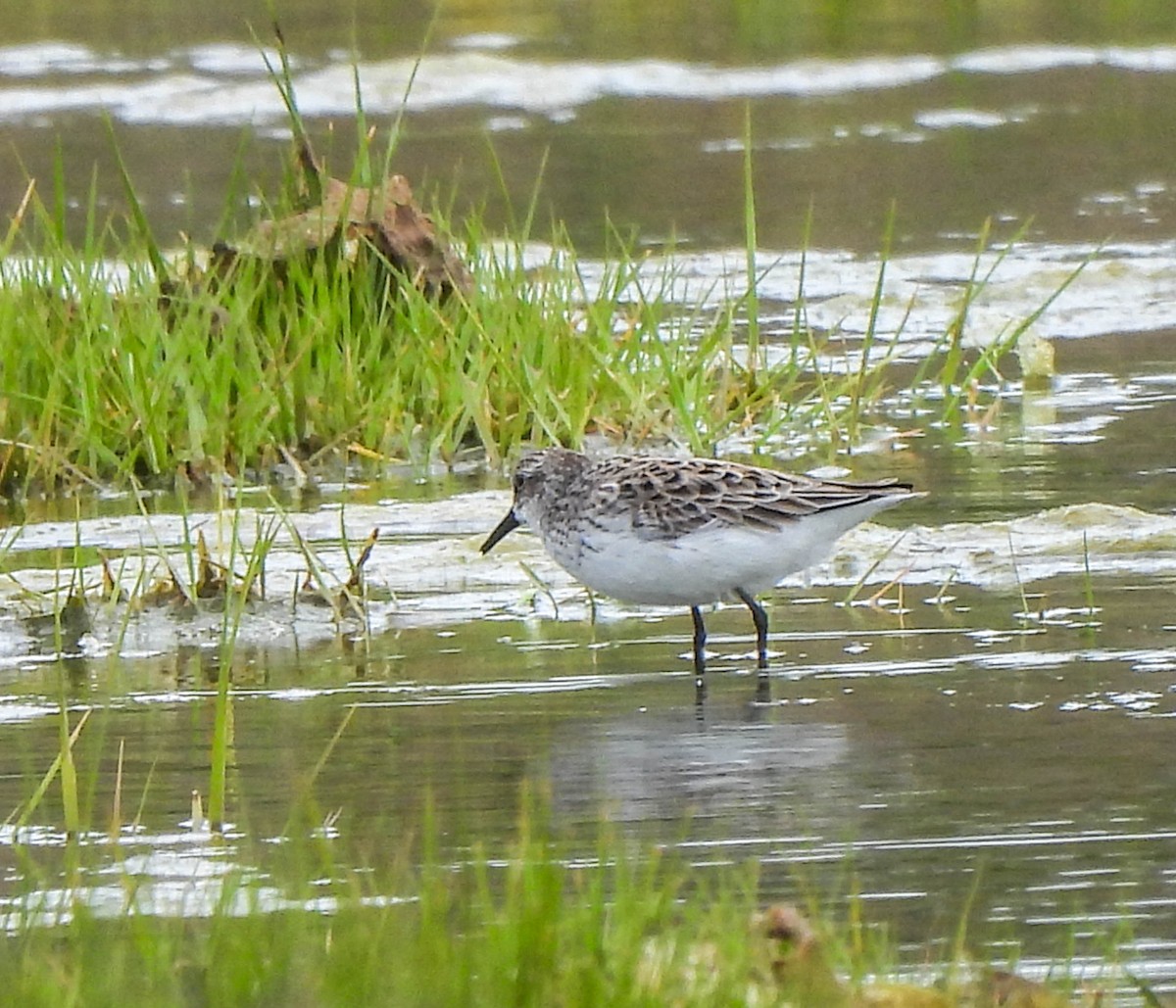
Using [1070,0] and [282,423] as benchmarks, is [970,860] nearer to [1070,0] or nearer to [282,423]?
[282,423]

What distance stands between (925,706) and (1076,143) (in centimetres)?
1133

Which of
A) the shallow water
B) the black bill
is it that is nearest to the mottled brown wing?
the shallow water

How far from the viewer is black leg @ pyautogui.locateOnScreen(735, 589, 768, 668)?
6.49 m

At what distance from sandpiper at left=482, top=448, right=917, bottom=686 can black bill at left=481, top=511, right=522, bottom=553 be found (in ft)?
Result: 1.15

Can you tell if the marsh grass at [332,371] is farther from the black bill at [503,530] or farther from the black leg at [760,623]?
the black leg at [760,623]

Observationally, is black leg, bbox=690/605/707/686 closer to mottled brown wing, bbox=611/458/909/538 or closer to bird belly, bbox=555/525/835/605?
bird belly, bbox=555/525/835/605

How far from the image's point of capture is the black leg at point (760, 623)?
21.3ft

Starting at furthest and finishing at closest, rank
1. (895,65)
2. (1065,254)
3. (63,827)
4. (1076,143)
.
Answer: (895,65) < (1076,143) < (1065,254) < (63,827)

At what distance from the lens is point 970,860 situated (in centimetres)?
484

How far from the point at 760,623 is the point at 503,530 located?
104cm

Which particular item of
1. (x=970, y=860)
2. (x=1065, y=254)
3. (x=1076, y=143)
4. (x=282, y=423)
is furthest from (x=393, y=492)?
(x=1076, y=143)

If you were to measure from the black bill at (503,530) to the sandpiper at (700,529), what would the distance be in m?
0.35

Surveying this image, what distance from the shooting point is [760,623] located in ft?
21.3

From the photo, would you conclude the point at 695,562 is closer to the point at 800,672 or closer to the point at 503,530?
the point at 800,672
